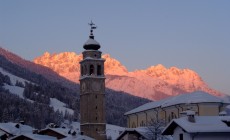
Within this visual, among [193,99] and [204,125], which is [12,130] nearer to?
[193,99]

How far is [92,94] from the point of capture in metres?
89.3

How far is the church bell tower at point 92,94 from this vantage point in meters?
88.2

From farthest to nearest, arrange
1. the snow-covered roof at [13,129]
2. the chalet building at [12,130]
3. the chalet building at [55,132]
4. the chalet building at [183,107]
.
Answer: the snow-covered roof at [13,129] < the chalet building at [12,130] < the chalet building at [55,132] < the chalet building at [183,107]

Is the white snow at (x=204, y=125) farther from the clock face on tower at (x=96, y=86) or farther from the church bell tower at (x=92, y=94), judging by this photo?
the clock face on tower at (x=96, y=86)

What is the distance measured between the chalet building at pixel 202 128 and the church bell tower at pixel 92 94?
147 ft

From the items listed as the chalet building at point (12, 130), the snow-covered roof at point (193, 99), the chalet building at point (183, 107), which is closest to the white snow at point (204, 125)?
the chalet building at point (183, 107)

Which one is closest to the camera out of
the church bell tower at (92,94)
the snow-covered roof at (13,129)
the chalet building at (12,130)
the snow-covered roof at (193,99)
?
the snow-covered roof at (193,99)

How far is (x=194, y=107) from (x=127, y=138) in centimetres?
1072

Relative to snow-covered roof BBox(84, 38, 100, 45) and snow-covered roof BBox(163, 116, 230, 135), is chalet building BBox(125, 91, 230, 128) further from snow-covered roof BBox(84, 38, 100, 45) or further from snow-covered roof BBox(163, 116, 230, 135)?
snow-covered roof BBox(163, 116, 230, 135)

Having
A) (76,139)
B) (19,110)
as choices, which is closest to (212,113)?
(76,139)

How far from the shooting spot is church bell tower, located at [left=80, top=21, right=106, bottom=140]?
289 feet

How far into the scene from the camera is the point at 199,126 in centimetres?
4172

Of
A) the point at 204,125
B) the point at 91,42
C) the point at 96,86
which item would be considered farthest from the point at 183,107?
the point at 204,125

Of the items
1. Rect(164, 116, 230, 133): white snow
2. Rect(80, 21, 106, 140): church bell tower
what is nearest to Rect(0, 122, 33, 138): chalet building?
Rect(80, 21, 106, 140): church bell tower
